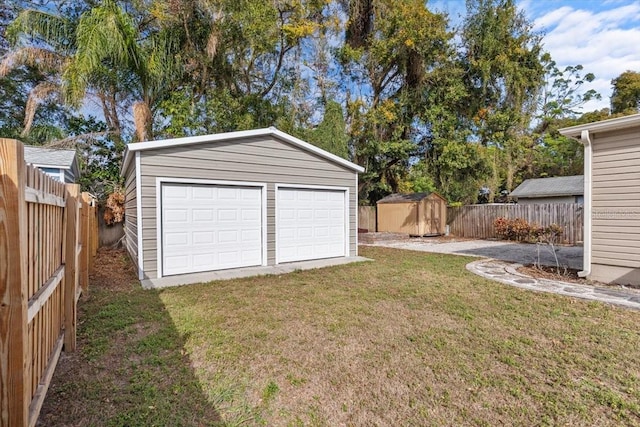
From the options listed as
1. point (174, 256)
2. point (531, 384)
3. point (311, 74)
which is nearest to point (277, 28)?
point (311, 74)

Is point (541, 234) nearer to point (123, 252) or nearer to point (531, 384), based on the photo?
point (531, 384)

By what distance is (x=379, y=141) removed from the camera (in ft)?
47.5

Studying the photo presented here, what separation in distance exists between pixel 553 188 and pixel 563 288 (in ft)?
53.9

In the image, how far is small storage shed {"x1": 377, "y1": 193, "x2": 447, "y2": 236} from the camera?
14.8 m

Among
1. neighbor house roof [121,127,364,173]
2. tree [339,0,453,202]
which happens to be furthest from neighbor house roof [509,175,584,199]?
neighbor house roof [121,127,364,173]

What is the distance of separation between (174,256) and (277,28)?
10136 mm

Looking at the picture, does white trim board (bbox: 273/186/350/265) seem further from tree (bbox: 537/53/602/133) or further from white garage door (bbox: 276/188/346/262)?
tree (bbox: 537/53/602/133)

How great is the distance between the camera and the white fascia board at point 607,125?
4.99 metres

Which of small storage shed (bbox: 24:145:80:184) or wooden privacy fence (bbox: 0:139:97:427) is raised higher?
small storage shed (bbox: 24:145:80:184)

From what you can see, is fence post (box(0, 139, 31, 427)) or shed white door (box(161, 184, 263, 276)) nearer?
fence post (box(0, 139, 31, 427))

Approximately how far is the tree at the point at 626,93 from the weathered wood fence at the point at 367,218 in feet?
57.0

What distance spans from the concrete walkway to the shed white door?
192 inches

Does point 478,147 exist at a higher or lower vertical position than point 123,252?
higher

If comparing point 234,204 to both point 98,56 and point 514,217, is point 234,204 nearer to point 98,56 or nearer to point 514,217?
point 98,56
